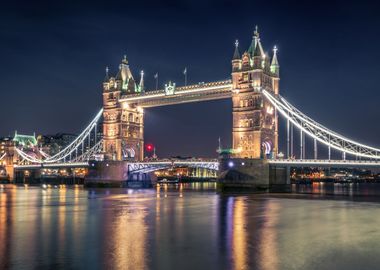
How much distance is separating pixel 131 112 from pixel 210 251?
6603 centimetres

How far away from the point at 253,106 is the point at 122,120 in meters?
25.1

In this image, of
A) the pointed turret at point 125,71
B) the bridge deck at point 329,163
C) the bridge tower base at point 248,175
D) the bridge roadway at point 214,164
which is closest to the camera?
the bridge deck at point 329,163

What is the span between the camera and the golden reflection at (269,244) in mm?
16500

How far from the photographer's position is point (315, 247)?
1944cm

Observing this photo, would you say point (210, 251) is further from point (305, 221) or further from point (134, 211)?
point (134, 211)

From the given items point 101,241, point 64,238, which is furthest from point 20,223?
point 101,241

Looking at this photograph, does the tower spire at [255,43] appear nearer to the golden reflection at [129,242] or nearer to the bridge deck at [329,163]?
the bridge deck at [329,163]

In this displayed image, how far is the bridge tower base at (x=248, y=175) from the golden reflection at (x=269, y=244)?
29.8 metres

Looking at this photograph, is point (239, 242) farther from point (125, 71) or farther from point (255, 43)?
point (125, 71)

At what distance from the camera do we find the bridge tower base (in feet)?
199

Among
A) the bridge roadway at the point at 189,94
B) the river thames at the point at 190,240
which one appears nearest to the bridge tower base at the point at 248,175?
the bridge roadway at the point at 189,94

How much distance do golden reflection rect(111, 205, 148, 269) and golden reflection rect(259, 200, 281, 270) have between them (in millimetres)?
3830

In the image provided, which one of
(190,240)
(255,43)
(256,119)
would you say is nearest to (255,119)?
A: (256,119)

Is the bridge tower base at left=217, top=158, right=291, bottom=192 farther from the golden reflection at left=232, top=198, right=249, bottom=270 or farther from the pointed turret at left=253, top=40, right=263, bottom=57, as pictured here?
the golden reflection at left=232, top=198, right=249, bottom=270
